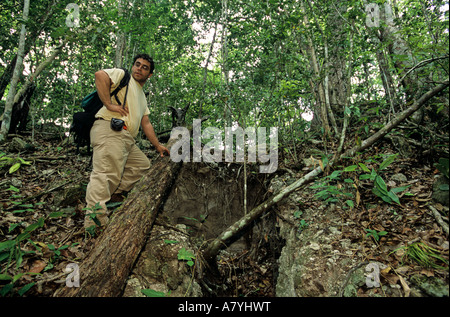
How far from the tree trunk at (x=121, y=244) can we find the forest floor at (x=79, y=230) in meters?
0.30

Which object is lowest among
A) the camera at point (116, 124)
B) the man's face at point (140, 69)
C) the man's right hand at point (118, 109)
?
the camera at point (116, 124)

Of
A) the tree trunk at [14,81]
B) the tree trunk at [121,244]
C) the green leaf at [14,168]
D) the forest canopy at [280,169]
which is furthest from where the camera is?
the tree trunk at [14,81]

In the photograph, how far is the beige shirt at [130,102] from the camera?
3.17m

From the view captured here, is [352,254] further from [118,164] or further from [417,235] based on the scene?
[118,164]

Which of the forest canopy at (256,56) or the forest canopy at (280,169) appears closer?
the forest canopy at (280,169)

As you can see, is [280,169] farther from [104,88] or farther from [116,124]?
[104,88]

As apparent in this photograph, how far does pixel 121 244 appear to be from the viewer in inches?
90.4

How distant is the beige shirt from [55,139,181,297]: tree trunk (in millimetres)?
864

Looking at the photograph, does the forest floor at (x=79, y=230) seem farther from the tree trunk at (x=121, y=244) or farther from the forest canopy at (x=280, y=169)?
the tree trunk at (x=121, y=244)

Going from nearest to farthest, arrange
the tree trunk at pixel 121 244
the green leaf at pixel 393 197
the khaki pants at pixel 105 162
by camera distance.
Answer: the tree trunk at pixel 121 244
the green leaf at pixel 393 197
the khaki pants at pixel 105 162

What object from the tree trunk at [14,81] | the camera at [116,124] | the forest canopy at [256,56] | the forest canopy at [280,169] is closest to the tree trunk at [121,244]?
the forest canopy at [280,169]

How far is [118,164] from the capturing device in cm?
311

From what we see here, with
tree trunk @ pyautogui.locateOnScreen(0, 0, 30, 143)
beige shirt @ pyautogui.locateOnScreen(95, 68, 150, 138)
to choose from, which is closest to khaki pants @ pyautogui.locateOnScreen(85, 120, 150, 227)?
beige shirt @ pyautogui.locateOnScreen(95, 68, 150, 138)

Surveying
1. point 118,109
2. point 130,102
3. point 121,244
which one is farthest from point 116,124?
point 121,244
